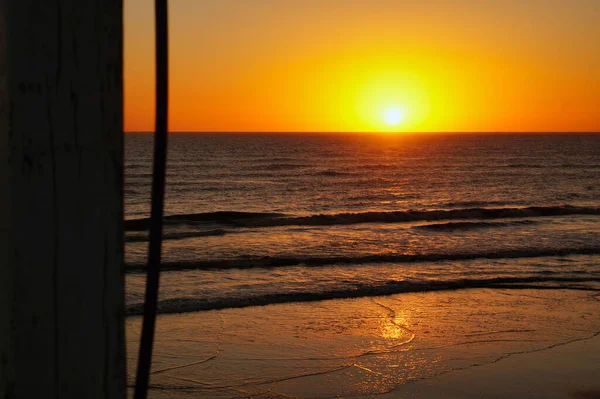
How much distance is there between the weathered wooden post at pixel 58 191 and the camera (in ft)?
2.65

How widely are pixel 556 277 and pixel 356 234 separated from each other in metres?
7.48

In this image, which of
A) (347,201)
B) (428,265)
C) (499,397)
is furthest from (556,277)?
(347,201)

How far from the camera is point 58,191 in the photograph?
82 centimetres

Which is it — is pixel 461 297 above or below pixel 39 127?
below

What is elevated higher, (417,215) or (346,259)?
(346,259)

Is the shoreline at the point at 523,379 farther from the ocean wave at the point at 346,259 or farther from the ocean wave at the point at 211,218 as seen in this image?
the ocean wave at the point at 211,218

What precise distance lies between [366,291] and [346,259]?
11.3ft

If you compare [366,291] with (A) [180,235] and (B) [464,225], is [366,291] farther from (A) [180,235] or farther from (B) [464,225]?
(B) [464,225]

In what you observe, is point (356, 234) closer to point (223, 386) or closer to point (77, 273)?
point (223, 386)

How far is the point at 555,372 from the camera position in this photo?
6293 millimetres

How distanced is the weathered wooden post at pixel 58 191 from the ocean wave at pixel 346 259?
11.7 metres

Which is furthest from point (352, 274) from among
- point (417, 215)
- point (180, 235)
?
A: point (417, 215)

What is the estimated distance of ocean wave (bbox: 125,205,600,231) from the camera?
21.9m

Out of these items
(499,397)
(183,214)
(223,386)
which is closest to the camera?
(499,397)
